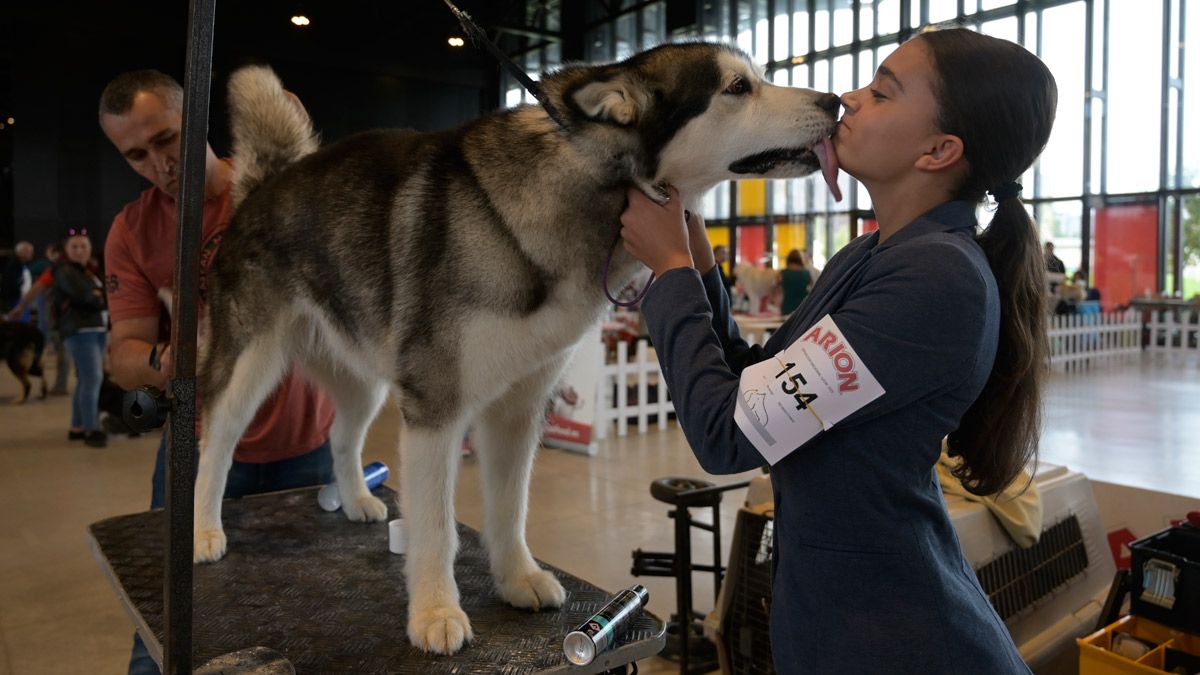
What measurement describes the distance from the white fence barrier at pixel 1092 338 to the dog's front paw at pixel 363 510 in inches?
447

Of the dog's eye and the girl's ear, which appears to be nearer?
the girl's ear

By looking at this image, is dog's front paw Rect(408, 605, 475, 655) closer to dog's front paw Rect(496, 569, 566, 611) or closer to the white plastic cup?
dog's front paw Rect(496, 569, 566, 611)

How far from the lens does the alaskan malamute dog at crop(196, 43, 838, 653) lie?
1.73 m

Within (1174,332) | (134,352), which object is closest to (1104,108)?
(1174,332)

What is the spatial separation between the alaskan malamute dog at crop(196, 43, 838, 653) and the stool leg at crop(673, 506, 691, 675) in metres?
1.25

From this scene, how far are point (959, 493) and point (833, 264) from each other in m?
1.82

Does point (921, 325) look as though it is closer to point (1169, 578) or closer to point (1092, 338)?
point (1169, 578)

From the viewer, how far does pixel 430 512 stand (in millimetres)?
1862

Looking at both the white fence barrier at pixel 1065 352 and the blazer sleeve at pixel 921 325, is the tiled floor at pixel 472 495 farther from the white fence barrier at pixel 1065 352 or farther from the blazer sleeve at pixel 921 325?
the blazer sleeve at pixel 921 325

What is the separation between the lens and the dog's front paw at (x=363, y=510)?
268 cm

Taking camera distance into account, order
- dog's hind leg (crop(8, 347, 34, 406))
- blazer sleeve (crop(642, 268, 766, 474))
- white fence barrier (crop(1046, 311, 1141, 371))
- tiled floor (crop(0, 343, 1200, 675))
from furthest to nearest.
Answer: white fence barrier (crop(1046, 311, 1141, 371)) < dog's hind leg (crop(8, 347, 34, 406)) < tiled floor (crop(0, 343, 1200, 675)) < blazer sleeve (crop(642, 268, 766, 474))

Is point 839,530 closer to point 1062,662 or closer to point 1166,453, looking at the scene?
point 1062,662

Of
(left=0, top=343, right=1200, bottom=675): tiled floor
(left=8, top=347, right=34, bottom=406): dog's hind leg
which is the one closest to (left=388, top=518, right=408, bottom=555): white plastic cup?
(left=0, top=343, right=1200, bottom=675): tiled floor

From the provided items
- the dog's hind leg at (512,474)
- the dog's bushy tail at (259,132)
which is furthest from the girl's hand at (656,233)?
the dog's bushy tail at (259,132)
